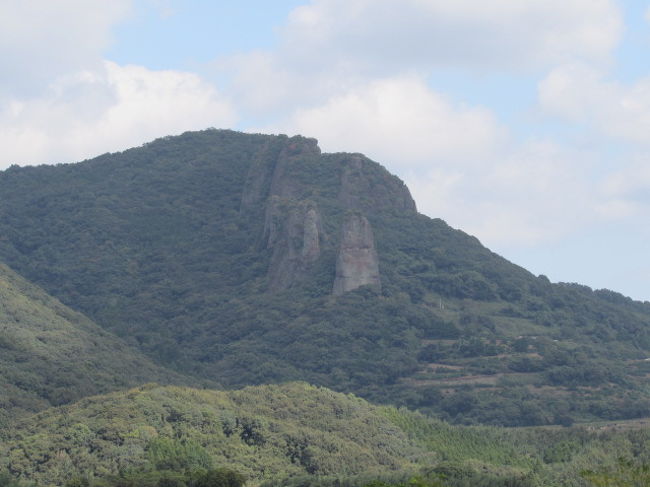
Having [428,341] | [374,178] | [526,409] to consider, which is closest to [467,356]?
[428,341]

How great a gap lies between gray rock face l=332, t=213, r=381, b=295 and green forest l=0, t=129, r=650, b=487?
0.28 meters

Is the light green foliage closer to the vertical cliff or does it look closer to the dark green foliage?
the dark green foliage

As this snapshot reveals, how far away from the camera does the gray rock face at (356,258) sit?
16538 cm

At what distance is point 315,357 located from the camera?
15825 centimetres

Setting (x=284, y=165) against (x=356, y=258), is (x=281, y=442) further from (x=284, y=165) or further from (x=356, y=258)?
(x=284, y=165)

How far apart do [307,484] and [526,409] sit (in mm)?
53796

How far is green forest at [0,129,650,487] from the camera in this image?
91.6 m

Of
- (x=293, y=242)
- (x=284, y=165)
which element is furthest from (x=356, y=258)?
(x=284, y=165)

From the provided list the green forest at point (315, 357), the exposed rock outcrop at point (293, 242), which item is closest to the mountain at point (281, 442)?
the green forest at point (315, 357)

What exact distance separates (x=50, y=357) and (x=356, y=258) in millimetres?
48217

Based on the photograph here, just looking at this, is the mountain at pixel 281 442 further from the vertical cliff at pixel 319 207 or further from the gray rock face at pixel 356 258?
the vertical cliff at pixel 319 207

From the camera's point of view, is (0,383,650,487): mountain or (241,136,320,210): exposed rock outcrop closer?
(0,383,650,487): mountain

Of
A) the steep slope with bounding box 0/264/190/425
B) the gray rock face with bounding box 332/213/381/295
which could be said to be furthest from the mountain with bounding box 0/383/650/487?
the gray rock face with bounding box 332/213/381/295

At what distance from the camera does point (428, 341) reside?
524 feet
